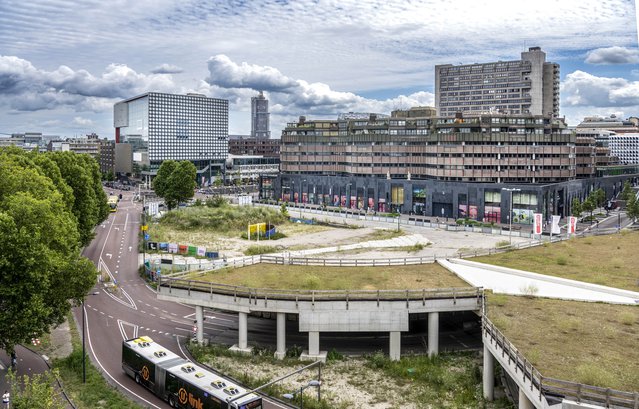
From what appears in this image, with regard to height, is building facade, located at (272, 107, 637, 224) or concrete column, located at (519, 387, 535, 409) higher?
building facade, located at (272, 107, 637, 224)

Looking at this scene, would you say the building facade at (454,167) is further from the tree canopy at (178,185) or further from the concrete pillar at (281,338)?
the concrete pillar at (281,338)

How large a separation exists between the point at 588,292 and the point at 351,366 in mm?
22070

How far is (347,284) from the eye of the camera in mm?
54188

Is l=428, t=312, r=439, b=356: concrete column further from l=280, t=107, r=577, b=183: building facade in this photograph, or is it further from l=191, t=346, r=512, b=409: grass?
l=280, t=107, r=577, b=183: building facade

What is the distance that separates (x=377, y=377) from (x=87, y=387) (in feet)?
66.9

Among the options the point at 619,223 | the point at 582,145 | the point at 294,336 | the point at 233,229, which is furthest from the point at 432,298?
the point at 582,145

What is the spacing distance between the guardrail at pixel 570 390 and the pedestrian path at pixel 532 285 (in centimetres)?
1742

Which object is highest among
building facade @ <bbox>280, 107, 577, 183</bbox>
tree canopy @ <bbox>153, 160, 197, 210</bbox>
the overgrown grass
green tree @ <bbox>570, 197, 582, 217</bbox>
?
building facade @ <bbox>280, 107, 577, 183</bbox>

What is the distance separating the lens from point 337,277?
57438mm

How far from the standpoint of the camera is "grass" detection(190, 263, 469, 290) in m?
53.4

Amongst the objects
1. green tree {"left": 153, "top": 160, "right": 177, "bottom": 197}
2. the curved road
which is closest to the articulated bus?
the curved road

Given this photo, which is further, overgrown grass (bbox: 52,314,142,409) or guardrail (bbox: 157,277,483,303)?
guardrail (bbox: 157,277,483,303)

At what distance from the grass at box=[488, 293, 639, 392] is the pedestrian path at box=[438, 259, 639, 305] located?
2014 millimetres

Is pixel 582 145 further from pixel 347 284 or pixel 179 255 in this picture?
pixel 347 284
